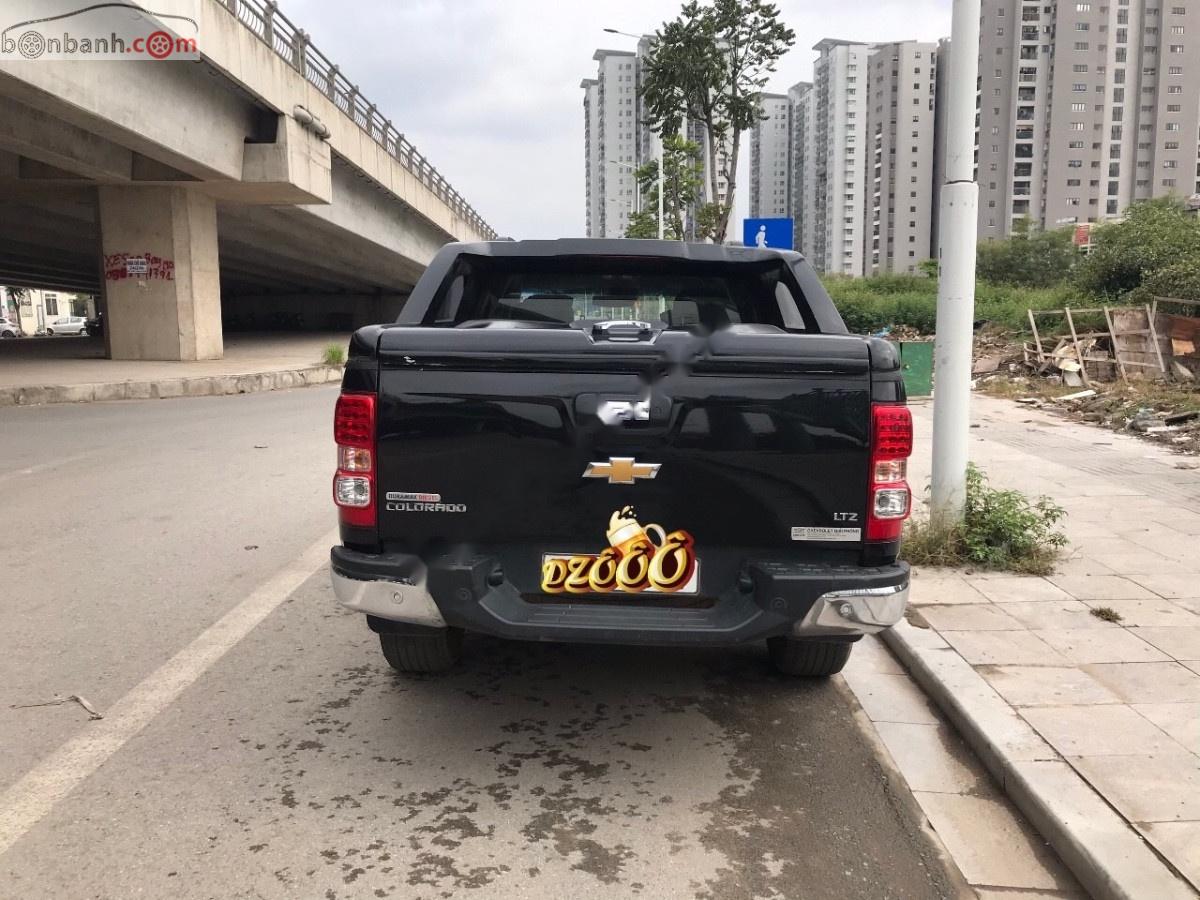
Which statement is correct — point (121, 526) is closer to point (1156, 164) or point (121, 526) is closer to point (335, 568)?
point (335, 568)

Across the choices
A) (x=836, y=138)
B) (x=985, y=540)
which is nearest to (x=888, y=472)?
(x=985, y=540)

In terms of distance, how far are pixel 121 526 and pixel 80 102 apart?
393 inches

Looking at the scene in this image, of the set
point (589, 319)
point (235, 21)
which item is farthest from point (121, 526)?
point (235, 21)

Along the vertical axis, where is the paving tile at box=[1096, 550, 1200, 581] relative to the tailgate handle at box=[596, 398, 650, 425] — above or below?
below

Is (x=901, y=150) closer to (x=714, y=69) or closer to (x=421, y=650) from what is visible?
(x=714, y=69)

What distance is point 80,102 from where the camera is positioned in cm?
1398

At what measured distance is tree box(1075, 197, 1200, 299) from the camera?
24.4 m

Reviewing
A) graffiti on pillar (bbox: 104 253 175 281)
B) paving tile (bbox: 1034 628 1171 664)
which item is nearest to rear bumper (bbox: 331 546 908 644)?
paving tile (bbox: 1034 628 1171 664)

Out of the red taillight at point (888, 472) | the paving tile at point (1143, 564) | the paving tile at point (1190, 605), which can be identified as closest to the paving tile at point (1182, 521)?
the paving tile at point (1143, 564)

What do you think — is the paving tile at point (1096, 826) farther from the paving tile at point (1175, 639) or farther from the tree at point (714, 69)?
the tree at point (714, 69)

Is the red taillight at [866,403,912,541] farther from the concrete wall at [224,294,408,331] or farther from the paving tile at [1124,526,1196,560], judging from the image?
the concrete wall at [224,294,408,331]

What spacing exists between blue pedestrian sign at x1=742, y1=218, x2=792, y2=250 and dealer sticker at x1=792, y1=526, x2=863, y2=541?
15.2 meters

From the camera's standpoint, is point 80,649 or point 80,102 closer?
point 80,649

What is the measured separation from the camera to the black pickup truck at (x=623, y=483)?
297 cm
